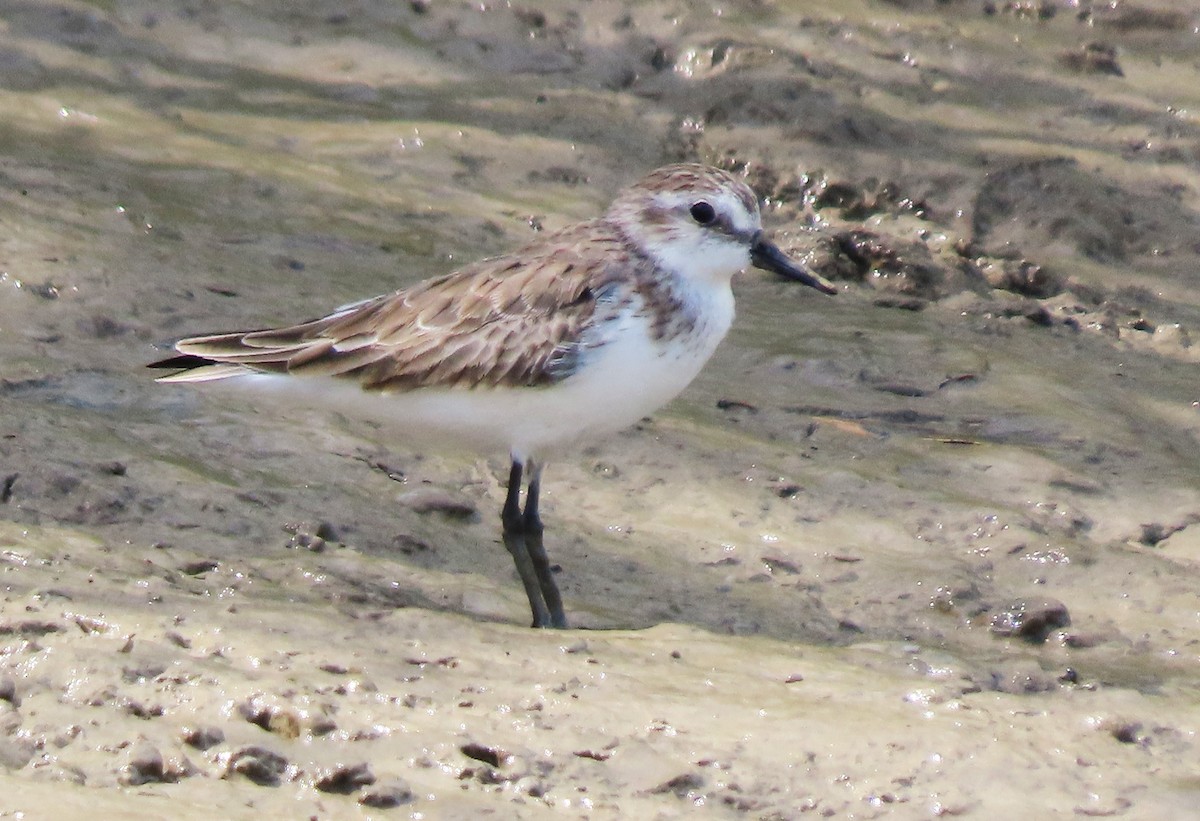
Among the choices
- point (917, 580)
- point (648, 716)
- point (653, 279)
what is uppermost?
point (653, 279)

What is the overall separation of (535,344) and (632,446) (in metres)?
1.19

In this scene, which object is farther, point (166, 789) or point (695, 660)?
point (695, 660)

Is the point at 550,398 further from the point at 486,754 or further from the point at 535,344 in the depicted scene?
the point at 486,754

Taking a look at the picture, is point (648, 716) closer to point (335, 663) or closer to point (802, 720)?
point (802, 720)

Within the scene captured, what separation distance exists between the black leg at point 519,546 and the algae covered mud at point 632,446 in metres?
0.09

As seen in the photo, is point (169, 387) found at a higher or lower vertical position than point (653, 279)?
lower

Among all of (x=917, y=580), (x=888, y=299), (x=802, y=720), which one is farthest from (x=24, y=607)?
(x=888, y=299)

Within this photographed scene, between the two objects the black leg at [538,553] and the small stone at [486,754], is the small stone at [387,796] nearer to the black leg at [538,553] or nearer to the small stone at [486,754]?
the small stone at [486,754]

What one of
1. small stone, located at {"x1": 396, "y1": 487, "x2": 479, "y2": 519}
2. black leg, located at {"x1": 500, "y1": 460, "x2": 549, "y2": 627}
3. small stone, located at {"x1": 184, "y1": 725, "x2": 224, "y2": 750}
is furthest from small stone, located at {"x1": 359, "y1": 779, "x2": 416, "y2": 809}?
small stone, located at {"x1": 396, "y1": 487, "x2": 479, "y2": 519}

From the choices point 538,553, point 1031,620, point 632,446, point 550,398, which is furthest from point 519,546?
point 1031,620

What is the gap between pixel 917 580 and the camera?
6.08 m

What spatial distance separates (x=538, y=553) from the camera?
5.79 m

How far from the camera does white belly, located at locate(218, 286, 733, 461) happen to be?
5.73 meters

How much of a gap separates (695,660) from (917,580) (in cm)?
140
